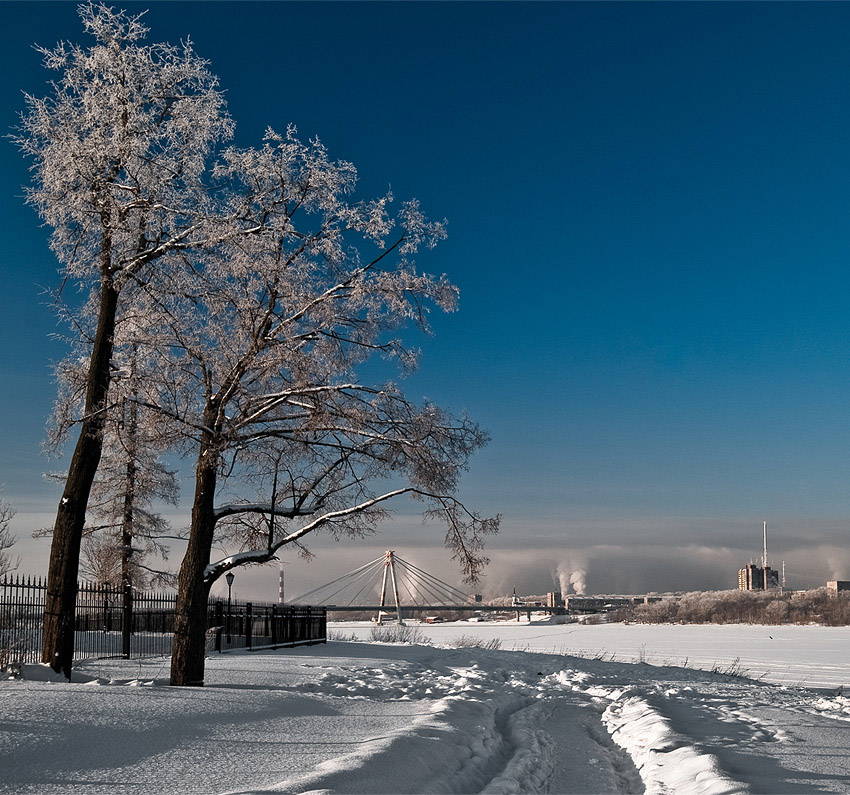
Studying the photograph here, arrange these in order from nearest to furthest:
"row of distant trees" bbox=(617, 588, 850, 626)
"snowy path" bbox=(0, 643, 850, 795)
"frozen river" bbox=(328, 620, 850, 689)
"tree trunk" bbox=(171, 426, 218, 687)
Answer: "snowy path" bbox=(0, 643, 850, 795) → "tree trunk" bbox=(171, 426, 218, 687) → "frozen river" bbox=(328, 620, 850, 689) → "row of distant trees" bbox=(617, 588, 850, 626)

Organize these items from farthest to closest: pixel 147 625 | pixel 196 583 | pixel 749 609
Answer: pixel 749 609, pixel 147 625, pixel 196 583

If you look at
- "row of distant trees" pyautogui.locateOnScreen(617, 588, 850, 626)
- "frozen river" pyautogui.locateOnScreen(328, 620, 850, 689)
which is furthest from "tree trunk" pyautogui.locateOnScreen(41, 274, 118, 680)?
"row of distant trees" pyautogui.locateOnScreen(617, 588, 850, 626)

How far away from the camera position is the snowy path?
7.51m

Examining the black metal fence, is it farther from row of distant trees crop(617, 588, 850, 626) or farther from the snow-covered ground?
row of distant trees crop(617, 588, 850, 626)

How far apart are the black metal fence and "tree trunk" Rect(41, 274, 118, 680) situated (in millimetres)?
2691

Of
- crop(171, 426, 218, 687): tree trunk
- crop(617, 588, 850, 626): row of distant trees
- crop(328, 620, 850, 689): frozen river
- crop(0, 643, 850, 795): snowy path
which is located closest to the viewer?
crop(0, 643, 850, 795): snowy path

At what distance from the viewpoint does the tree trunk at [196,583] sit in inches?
535

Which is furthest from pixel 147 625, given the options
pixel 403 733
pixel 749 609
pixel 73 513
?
pixel 749 609

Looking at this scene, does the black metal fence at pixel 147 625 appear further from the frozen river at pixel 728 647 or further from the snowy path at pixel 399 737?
the frozen river at pixel 728 647

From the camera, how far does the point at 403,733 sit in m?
9.55

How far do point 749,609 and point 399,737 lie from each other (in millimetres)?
62023

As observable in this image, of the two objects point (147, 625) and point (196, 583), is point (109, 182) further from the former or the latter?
point (147, 625)

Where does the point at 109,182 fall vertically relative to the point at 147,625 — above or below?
above

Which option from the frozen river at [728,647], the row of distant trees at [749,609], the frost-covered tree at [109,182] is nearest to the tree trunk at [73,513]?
the frost-covered tree at [109,182]
